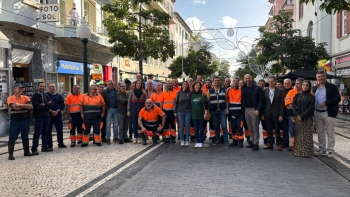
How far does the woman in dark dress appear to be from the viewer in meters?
7.14

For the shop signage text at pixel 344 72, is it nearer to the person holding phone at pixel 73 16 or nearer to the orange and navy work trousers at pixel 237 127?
the orange and navy work trousers at pixel 237 127

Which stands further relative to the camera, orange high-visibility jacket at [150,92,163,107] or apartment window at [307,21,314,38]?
apartment window at [307,21,314,38]

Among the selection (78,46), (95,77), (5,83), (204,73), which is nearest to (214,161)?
(5,83)

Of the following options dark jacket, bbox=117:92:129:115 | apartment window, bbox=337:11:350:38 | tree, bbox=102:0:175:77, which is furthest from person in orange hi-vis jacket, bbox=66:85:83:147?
apartment window, bbox=337:11:350:38

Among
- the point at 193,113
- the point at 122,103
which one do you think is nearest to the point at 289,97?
the point at 193,113

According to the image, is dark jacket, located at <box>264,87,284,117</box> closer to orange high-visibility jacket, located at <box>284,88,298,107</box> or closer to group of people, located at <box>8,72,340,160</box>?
group of people, located at <box>8,72,340,160</box>

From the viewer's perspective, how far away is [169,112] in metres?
9.17

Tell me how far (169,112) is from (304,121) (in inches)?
146

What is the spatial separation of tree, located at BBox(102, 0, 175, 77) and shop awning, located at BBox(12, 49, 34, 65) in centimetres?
460

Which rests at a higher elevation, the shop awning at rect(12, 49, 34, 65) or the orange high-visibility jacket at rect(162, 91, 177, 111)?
the shop awning at rect(12, 49, 34, 65)

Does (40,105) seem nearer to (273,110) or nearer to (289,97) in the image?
(273,110)

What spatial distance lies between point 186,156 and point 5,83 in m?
8.80

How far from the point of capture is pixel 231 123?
850cm

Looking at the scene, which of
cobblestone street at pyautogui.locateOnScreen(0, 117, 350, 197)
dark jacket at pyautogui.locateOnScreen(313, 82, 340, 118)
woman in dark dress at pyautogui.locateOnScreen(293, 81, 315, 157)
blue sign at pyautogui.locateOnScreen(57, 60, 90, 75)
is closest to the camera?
cobblestone street at pyautogui.locateOnScreen(0, 117, 350, 197)
